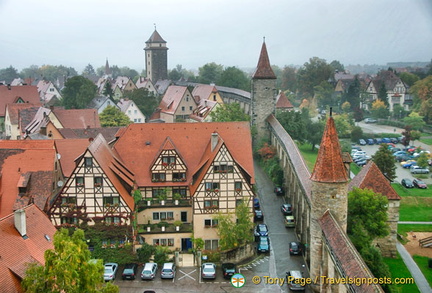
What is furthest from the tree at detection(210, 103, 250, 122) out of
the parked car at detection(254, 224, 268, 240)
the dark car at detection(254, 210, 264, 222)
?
the parked car at detection(254, 224, 268, 240)

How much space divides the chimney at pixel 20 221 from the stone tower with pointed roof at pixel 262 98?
52650mm

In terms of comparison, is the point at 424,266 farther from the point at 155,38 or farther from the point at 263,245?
the point at 155,38

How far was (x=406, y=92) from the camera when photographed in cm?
13150

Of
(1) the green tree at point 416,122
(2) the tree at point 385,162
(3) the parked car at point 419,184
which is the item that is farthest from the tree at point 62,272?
(1) the green tree at point 416,122

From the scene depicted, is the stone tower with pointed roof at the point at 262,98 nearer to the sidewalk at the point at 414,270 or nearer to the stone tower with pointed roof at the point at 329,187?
the sidewalk at the point at 414,270

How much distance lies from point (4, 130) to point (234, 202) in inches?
2494

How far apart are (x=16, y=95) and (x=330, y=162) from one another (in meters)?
76.6

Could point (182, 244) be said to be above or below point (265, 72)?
below

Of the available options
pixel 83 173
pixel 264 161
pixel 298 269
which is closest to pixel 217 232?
pixel 298 269

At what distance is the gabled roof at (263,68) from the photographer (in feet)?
257

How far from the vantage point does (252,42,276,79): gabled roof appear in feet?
257

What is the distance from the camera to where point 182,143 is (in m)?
48.8

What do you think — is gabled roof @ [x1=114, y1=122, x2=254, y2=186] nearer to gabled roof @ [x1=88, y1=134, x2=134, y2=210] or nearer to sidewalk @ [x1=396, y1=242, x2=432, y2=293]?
gabled roof @ [x1=88, y1=134, x2=134, y2=210]

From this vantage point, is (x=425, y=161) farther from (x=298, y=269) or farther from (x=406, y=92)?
(x=406, y=92)
